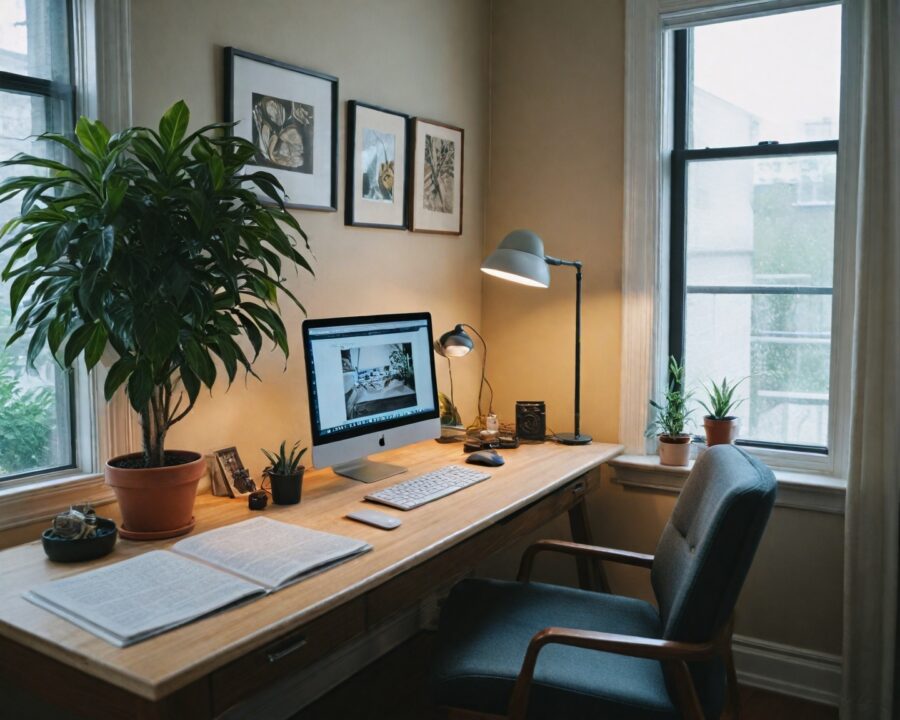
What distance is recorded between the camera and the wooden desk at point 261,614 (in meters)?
1.34

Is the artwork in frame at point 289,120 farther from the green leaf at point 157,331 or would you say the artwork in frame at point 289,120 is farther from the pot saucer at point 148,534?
the pot saucer at point 148,534

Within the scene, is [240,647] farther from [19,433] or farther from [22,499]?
[19,433]

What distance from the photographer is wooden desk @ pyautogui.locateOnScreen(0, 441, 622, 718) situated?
1345mm

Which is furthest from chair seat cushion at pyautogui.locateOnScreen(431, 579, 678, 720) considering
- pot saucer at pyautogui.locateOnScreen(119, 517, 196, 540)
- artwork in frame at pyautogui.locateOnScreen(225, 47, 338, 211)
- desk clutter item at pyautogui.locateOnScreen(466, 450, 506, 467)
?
artwork in frame at pyautogui.locateOnScreen(225, 47, 338, 211)

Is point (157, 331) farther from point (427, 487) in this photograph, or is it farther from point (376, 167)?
point (376, 167)

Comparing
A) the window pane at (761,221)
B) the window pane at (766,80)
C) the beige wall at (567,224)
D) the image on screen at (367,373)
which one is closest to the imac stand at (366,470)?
the image on screen at (367,373)

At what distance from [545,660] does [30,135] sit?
1.69 metres

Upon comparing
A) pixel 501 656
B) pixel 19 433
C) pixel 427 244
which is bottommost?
pixel 501 656

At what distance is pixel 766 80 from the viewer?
118 inches

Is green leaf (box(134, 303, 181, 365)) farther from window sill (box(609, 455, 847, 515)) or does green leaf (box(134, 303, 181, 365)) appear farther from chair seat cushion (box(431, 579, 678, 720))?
window sill (box(609, 455, 847, 515))

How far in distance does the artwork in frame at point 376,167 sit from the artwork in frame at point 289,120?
94 mm

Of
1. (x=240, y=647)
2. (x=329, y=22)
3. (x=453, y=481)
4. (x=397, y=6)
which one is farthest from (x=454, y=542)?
(x=397, y=6)

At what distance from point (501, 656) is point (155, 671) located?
909mm

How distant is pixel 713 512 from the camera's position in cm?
183
